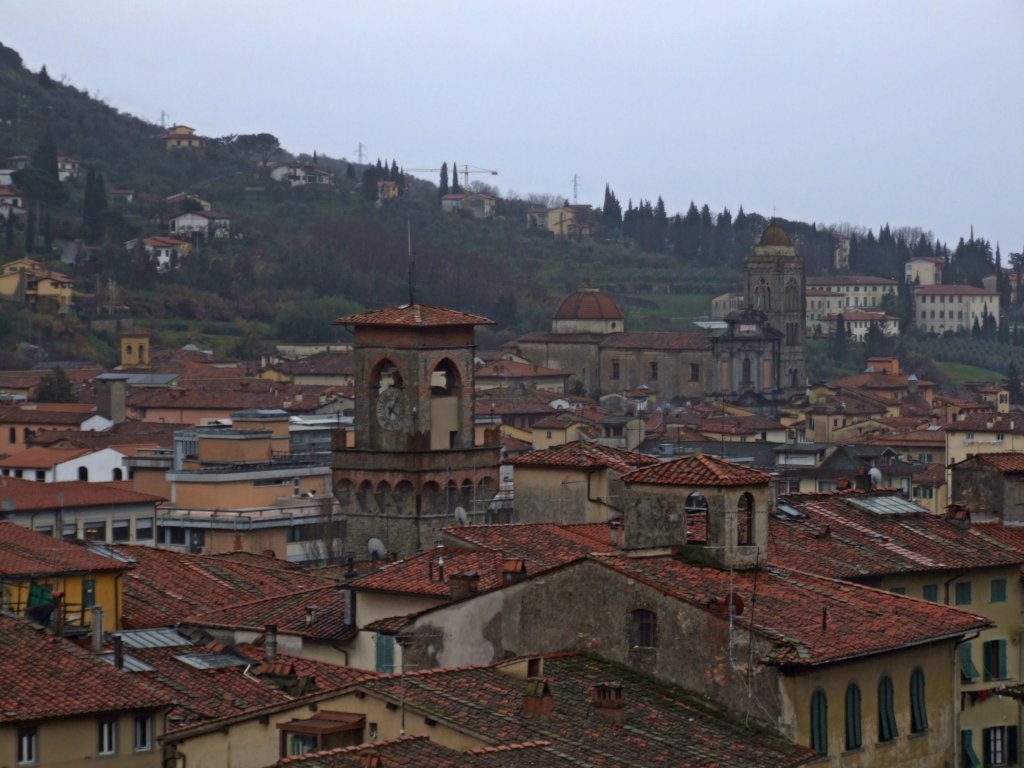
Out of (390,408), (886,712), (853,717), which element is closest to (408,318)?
(390,408)

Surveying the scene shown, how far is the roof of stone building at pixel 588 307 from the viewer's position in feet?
519

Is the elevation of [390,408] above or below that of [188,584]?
above

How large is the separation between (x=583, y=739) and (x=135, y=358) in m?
103

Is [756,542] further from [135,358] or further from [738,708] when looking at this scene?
[135,358]

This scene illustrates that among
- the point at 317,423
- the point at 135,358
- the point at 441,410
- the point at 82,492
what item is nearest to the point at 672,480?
the point at 441,410

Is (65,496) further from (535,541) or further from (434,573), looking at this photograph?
(434,573)

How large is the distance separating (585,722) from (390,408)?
93.9 ft

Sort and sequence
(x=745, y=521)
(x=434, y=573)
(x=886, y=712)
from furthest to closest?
(x=434, y=573) < (x=745, y=521) < (x=886, y=712)

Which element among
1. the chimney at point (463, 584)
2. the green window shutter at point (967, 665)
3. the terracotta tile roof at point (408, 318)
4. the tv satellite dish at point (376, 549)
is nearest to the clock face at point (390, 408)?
the terracotta tile roof at point (408, 318)

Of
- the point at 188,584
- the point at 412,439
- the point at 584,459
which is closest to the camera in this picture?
the point at 188,584

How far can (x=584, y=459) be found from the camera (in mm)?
40688

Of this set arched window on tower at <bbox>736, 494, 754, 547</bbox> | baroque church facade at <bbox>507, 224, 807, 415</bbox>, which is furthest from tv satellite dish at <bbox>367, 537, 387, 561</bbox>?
baroque church facade at <bbox>507, 224, 807, 415</bbox>

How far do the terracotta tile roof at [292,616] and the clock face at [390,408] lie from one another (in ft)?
60.2

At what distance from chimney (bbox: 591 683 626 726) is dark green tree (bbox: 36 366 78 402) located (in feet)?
272
